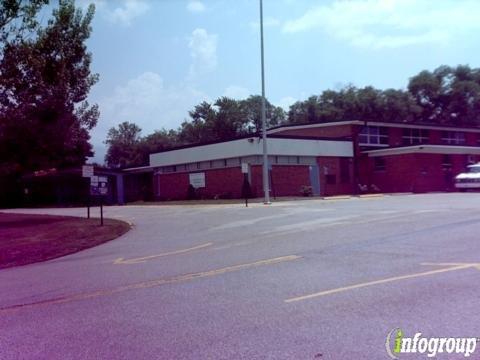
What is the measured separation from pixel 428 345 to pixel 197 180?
40.0m

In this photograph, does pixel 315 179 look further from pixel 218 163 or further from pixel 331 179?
pixel 218 163

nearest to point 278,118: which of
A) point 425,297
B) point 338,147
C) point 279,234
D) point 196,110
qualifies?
point 196,110

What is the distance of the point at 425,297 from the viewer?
257 inches

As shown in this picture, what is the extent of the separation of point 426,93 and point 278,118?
835 inches

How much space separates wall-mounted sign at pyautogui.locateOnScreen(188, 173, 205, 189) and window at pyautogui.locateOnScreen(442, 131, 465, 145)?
2475 cm

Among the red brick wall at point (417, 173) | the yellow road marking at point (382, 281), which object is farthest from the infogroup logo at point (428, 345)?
the red brick wall at point (417, 173)

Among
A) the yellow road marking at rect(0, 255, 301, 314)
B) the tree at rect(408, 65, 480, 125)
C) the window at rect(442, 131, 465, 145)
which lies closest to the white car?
the window at rect(442, 131, 465, 145)

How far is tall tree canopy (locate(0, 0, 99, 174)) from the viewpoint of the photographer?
22.4 m

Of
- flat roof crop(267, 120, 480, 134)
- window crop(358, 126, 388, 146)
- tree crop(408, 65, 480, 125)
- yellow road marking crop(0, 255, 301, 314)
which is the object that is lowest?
yellow road marking crop(0, 255, 301, 314)

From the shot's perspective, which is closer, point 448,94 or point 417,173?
point 417,173

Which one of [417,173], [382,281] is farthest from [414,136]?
[382,281]

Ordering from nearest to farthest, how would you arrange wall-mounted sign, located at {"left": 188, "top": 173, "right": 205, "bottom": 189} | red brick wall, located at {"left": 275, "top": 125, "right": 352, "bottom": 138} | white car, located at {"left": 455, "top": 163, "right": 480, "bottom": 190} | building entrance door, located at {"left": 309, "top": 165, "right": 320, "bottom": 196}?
white car, located at {"left": 455, "top": 163, "right": 480, "bottom": 190}
building entrance door, located at {"left": 309, "top": 165, "right": 320, "bottom": 196}
wall-mounted sign, located at {"left": 188, "top": 173, "right": 205, "bottom": 189}
red brick wall, located at {"left": 275, "top": 125, "right": 352, "bottom": 138}

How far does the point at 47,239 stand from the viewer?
17.4 metres

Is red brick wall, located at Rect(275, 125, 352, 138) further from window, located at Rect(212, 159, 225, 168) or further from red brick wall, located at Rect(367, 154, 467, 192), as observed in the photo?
window, located at Rect(212, 159, 225, 168)
